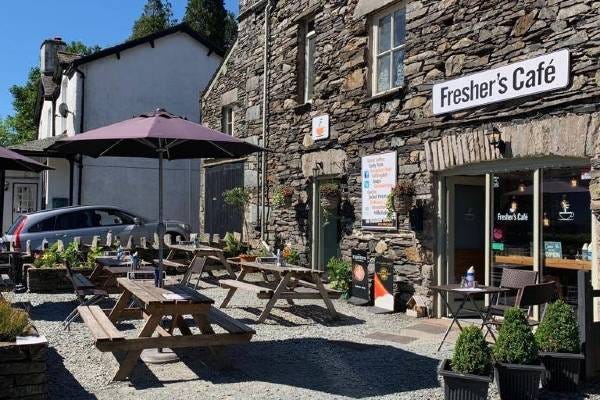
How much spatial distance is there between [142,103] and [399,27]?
13.1 metres

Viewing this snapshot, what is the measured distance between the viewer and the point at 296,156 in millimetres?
11711

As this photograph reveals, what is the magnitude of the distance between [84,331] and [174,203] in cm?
1410

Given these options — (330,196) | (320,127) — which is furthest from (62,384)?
(320,127)

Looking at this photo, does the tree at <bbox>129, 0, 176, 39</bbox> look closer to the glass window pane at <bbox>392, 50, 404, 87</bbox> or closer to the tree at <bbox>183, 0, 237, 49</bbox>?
the tree at <bbox>183, 0, 237, 49</bbox>

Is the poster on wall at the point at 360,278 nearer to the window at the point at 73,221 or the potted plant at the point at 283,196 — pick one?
the potted plant at the point at 283,196

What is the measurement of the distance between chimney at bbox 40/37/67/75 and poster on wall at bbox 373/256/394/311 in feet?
69.9

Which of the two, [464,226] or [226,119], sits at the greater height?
[226,119]

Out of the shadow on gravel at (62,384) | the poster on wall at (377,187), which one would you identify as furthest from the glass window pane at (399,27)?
the shadow on gravel at (62,384)

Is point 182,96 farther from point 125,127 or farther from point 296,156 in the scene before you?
point 125,127

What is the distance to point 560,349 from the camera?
5023 mm

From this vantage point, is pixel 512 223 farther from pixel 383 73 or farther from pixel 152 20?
pixel 152 20

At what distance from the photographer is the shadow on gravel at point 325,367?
16.9 feet

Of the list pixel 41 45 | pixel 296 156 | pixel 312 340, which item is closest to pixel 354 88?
pixel 296 156

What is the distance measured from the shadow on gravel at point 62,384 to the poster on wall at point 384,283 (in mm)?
4617
